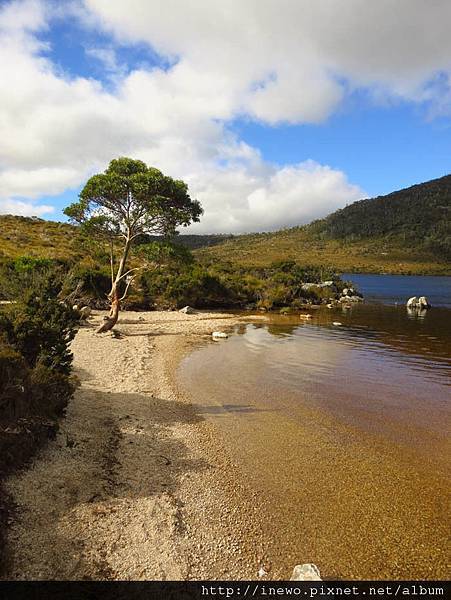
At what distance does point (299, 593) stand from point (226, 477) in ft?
12.2

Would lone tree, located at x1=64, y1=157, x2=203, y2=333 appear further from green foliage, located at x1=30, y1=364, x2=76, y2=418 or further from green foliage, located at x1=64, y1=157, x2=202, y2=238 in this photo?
green foliage, located at x1=30, y1=364, x2=76, y2=418

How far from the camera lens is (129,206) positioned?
91.9 ft

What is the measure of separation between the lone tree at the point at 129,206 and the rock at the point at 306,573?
875 inches

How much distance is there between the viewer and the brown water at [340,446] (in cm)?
701

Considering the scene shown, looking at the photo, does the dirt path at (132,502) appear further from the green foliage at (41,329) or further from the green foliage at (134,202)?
the green foliage at (134,202)

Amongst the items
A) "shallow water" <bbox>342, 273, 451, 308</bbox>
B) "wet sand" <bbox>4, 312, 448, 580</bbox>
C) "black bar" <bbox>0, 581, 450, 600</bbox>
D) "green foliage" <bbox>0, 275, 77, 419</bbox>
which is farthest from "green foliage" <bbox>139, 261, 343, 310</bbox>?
"black bar" <bbox>0, 581, 450, 600</bbox>

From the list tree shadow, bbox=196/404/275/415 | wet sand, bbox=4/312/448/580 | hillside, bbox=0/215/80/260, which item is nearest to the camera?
wet sand, bbox=4/312/448/580

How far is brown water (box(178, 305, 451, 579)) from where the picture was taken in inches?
276

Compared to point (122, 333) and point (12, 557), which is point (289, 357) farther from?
point (12, 557)

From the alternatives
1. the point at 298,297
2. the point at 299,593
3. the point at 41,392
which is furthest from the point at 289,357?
the point at 298,297

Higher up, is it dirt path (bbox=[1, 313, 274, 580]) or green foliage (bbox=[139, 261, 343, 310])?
green foliage (bbox=[139, 261, 343, 310])

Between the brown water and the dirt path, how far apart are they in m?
0.71

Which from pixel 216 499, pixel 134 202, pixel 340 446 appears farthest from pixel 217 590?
pixel 134 202

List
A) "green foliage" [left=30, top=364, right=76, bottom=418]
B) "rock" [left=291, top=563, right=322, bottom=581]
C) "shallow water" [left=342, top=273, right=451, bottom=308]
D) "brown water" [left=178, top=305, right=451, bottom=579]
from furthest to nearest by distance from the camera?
1. "shallow water" [left=342, top=273, right=451, bottom=308]
2. "green foliage" [left=30, top=364, right=76, bottom=418]
3. "brown water" [left=178, top=305, right=451, bottom=579]
4. "rock" [left=291, top=563, right=322, bottom=581]
